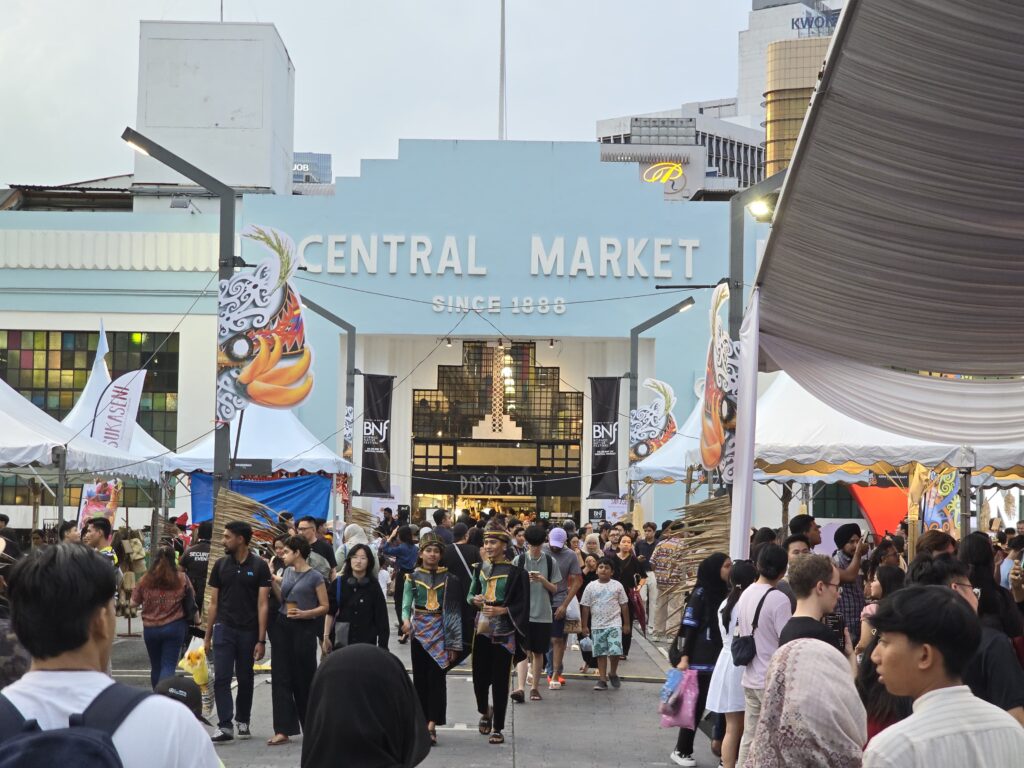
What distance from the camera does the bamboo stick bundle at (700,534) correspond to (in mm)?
11703

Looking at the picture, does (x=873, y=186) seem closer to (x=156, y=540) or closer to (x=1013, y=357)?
(x=1013, y=357)

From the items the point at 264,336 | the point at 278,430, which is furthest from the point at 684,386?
the point at 264,336

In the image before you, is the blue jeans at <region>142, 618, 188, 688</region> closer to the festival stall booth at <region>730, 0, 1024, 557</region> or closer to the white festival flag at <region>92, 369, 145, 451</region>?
the festival stall booth at <region>730, 0, 1024, 557</region>

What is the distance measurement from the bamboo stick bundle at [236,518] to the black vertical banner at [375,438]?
12.2 meters

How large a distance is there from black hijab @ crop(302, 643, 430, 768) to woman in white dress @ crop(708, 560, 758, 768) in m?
4.75

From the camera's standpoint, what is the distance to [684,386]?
138ft

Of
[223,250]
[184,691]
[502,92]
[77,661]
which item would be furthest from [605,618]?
[502,92]

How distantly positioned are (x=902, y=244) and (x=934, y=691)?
4242mm

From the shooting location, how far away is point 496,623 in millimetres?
11750

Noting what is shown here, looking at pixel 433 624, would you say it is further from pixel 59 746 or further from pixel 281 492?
Result: pixel 281 492

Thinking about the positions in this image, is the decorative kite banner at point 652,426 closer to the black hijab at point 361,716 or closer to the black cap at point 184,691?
the black hijab at point 361,716

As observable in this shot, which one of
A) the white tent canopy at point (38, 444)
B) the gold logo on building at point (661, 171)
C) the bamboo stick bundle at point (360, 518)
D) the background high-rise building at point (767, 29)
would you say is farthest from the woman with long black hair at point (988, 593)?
the background high-rise building at point (767, 29)

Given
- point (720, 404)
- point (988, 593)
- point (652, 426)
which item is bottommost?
point (988, 593)

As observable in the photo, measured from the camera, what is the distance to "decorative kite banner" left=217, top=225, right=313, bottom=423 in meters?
15.1
